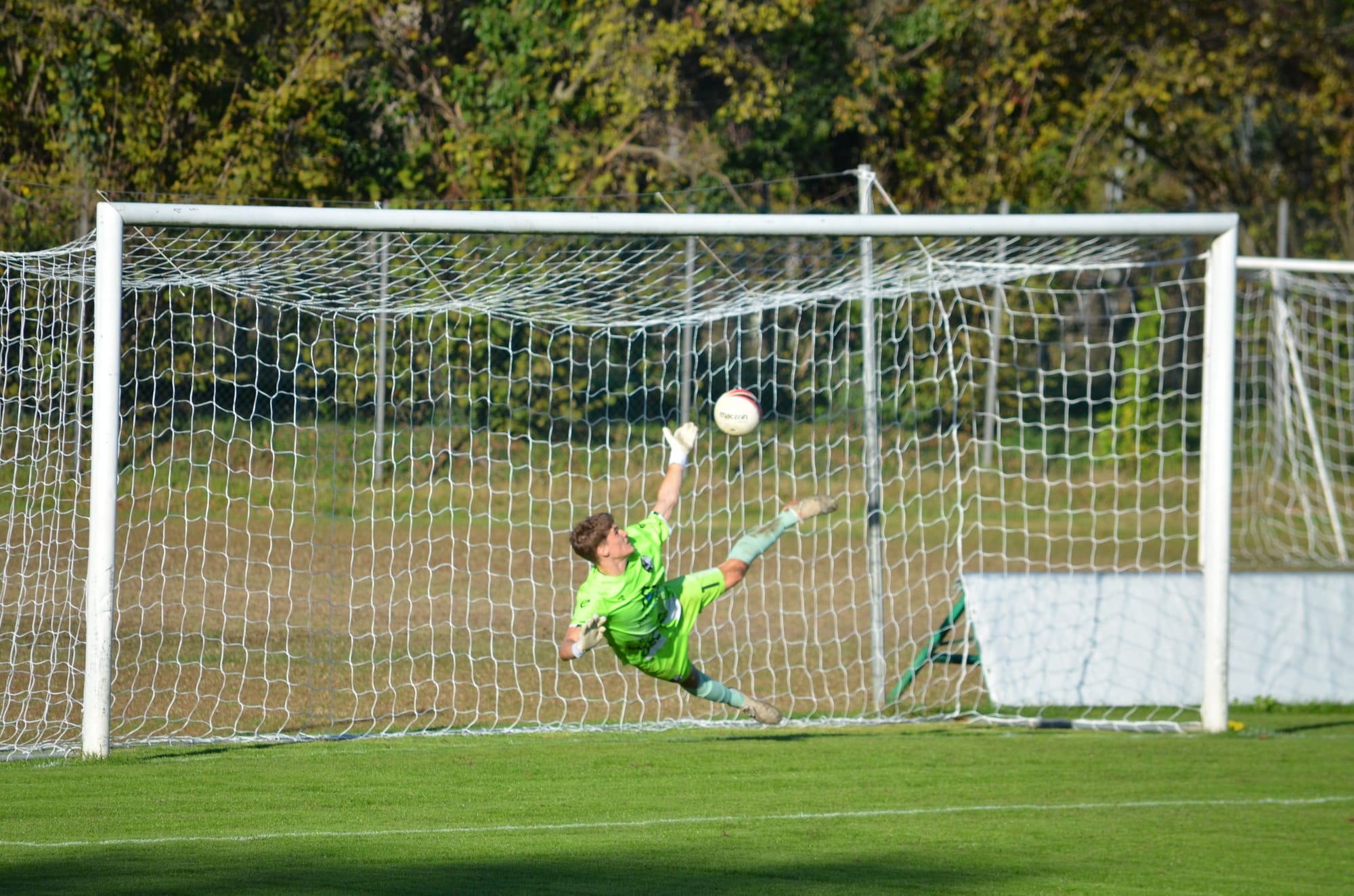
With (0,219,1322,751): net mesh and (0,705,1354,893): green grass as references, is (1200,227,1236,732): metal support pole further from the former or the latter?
(0,219,1322,751): net mesh

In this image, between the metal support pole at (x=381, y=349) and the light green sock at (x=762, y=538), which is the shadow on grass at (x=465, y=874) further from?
the metal support pole at (x=381, y=349)

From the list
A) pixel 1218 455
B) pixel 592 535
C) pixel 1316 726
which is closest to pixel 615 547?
pixel 592 535

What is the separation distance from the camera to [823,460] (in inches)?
531

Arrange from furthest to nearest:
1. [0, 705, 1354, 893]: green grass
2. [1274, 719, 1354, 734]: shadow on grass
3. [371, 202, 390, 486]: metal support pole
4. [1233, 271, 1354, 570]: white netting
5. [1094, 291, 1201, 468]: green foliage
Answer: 1. [1094, 291, 1201, 468]: green foliage
2. [1233, 271, 1354, 570]: white netting
3. [1274, 719, 1354, 734]: shadow on grass
4. [371, 202, 390, 486]: metal support pole
5. [0, 705, 1354, 893]: green grass

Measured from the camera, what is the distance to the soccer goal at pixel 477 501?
762 centimetres

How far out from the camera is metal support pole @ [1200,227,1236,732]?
25.8 ft

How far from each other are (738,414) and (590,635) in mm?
1401

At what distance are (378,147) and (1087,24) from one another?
893cm

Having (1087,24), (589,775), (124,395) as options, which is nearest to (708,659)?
(589,775)

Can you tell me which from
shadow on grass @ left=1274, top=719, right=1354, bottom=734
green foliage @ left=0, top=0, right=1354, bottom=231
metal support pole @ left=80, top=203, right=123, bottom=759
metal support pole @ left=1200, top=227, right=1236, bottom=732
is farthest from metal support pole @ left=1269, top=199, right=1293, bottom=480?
metal support pole @ left=80, top=203, right=123, bottom=759

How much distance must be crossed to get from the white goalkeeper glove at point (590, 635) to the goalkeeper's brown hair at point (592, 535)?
30cm

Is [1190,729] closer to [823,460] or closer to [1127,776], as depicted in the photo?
[1127,776]

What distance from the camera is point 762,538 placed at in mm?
7359

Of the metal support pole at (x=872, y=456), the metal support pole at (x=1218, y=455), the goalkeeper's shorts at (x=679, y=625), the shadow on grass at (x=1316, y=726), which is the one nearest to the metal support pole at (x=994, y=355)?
the metal support pole at (x=872, y=456)
